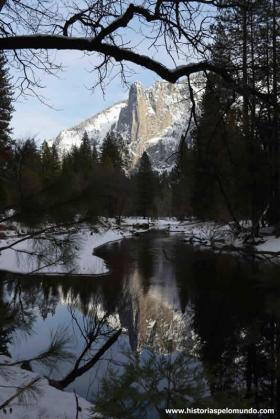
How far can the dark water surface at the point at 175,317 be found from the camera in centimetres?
401

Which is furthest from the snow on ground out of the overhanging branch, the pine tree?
the pine tree

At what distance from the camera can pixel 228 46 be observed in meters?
2.89

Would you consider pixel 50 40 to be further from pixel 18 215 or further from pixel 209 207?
pixel 209 207

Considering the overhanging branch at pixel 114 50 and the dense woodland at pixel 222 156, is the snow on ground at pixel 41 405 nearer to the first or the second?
the dense woodland at pixel 222 156

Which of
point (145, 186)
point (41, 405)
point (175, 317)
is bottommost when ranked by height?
point (175, 317)

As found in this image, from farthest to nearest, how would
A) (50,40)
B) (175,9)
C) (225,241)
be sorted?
(175,9) → (50,40) → (225,241)

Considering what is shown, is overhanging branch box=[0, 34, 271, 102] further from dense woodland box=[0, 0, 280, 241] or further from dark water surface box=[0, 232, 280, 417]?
dark water surface box=[0, 232, 280, 417]

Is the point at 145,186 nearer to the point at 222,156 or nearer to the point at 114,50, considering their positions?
the point at 114,50

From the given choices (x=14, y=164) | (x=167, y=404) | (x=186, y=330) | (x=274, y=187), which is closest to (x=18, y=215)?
(x=14, y=164)

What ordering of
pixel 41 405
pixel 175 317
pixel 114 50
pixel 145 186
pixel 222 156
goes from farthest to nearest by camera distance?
pixel 145 186, pixel 175 317, pixel 41 405, pixel 114 50, pixel 222 156

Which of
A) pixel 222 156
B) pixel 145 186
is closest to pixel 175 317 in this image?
pixel 222 156

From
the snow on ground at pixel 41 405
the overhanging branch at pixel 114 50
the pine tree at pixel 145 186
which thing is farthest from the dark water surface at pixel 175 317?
the pine tree at pixel 145 186

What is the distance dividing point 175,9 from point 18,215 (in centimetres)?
194

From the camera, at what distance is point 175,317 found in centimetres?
1173
